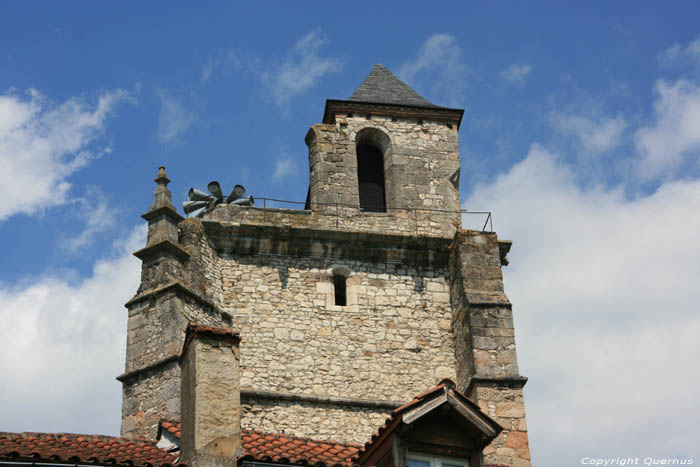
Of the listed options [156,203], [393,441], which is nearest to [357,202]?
[156,203]

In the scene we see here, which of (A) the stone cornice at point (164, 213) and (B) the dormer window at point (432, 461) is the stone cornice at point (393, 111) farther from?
(B) the dormer window at point (432, 461)

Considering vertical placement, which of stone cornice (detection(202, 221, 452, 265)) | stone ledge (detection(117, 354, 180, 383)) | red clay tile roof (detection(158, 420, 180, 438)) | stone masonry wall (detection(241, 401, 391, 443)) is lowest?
red clay tile roof (detection(158, 420, 180, 438))

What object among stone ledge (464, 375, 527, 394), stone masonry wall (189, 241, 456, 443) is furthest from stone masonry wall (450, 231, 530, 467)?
stone masonry wall (189, 241, 456, 443)

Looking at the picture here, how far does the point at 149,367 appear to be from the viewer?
18531mm

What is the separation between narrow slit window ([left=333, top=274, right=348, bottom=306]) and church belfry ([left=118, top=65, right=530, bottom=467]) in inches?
0.9

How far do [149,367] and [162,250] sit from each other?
2.17m

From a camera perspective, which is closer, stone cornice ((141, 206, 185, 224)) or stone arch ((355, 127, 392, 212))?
stone cornice ((141, 206, 185, 224))

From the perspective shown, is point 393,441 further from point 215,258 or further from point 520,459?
point 215,258

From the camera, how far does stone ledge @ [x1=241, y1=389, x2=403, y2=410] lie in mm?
19061

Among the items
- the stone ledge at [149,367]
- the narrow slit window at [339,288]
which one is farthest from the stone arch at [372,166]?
the stone ledge at [149,367]

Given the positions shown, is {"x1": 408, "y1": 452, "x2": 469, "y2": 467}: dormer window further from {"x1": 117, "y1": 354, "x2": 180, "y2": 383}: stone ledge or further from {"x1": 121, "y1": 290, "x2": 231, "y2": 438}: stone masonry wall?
{"x1": 117, "y1": 354, "x2": 180, "y2": 383}: stone ledge

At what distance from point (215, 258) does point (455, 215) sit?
4.44m

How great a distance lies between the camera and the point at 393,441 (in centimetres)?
1243

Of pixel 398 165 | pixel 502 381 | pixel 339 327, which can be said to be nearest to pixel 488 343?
pixel 502 381
